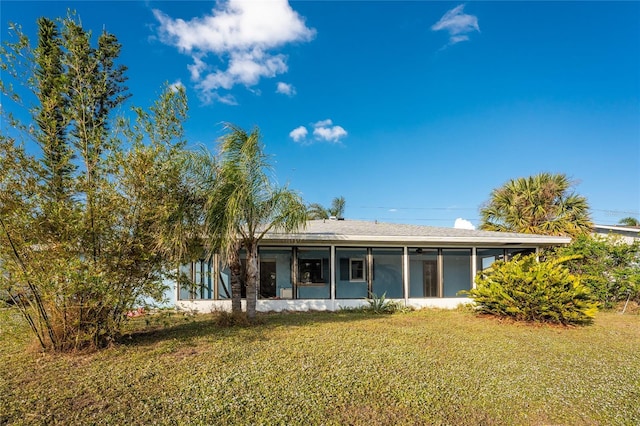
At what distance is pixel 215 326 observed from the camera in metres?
8.40

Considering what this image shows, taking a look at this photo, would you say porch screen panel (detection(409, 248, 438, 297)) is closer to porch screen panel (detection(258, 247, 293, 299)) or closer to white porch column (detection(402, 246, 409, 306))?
white porch column (detection(402, 246, 409, 306))

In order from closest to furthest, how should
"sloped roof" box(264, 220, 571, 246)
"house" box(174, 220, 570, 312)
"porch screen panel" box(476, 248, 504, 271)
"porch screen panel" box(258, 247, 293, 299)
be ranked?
1. "sloped roof" box(264, 220, 571, 246)
2. "house" box(174, 220, 570, 312)
3. "porch screen panel" box(258, 247, 293, 299)
4. "porch screen panel" box(476, 248, 504, 271)

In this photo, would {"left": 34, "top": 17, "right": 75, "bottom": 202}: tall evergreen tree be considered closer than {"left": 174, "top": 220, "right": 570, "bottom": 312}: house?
Yes

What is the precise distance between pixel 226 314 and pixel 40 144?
510 cm

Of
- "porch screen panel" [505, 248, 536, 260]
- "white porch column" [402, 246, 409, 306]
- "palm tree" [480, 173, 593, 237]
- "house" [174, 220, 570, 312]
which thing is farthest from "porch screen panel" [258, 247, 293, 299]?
"palm tree" [480, 173, 593, 237]

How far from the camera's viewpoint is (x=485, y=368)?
5414mm

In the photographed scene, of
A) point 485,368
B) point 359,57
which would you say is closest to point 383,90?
point 359,57

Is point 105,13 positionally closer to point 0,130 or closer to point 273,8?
point 273,8

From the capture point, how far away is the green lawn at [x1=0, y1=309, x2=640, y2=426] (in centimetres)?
378

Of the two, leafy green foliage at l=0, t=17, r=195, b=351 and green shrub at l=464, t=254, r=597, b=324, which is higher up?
leafy green foliage at l=0, t=17, r=195, b=351

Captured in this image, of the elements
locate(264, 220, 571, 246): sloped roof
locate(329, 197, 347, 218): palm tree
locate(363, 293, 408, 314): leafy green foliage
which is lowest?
locate(363, 293, 408, 314): leafy green foliage

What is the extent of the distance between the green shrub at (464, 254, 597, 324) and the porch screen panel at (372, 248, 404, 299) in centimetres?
351

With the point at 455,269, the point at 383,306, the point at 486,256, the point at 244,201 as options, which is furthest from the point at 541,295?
the point at 244,201

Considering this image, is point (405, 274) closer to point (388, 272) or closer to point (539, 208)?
point (388, 272)
